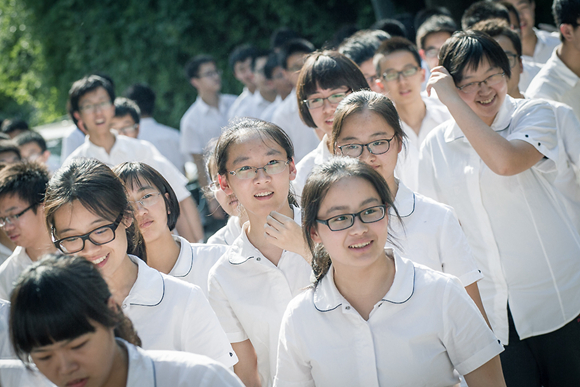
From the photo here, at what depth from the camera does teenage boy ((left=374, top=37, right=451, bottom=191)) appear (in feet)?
12.8

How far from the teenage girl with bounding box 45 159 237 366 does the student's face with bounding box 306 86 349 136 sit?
1.23 m

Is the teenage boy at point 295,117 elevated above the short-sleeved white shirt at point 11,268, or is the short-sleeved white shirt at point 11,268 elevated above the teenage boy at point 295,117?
the teenage boy at point 295,117

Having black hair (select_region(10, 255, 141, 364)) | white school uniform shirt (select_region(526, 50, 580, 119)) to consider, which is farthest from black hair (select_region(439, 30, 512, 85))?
black hair (select_region(10, 255, 141, 364))

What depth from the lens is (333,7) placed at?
27.3 feet

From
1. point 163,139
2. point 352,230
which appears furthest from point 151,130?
point 352,230

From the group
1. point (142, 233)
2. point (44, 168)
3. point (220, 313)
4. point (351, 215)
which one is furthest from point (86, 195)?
point (44, 168)

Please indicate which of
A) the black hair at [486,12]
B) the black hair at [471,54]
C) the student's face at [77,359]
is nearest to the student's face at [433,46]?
the black hair at [486,12]

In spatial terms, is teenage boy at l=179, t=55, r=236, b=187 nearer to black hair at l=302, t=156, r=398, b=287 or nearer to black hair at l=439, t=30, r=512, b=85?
black hair at l=439, t=30, r=512, b=85

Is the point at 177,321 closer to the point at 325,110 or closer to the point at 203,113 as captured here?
the point at 325,110

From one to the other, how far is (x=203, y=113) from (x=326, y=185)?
562cm

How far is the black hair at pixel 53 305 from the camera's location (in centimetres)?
164

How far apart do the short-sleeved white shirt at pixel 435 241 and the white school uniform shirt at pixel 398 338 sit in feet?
1.35

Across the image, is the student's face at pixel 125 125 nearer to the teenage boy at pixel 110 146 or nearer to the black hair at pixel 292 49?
the teenage boy at pixel 110 146

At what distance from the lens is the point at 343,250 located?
6.72 feet
